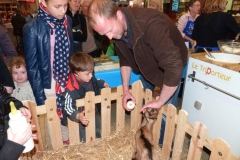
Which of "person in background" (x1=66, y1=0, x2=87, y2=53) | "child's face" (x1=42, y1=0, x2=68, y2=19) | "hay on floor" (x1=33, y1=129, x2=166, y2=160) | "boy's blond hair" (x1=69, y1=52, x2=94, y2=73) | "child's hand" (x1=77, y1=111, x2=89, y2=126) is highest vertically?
"child's face" (x1=42, y1=0, x2=68, y2=19)

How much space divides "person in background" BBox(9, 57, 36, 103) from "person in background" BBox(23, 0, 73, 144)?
0.37m

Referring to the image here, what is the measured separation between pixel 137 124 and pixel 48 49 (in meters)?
1.34

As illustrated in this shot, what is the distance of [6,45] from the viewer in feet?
8.87

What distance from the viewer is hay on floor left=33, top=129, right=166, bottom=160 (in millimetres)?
2150

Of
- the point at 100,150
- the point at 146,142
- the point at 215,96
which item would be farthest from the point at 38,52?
the point at 215,96

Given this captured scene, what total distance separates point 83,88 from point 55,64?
1.25ft

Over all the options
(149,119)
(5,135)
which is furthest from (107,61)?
(5,135)

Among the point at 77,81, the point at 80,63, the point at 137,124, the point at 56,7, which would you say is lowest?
the point at 137,124

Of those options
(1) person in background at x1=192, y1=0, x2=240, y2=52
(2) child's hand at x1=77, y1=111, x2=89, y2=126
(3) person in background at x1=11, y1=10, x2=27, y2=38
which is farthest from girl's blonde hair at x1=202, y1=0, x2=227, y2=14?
(3) person in background at x1=11, y1=10, x2=27, y2=38

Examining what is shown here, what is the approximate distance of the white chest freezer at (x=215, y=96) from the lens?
7.04ft

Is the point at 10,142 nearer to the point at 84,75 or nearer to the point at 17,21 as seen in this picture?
the point at 84,75

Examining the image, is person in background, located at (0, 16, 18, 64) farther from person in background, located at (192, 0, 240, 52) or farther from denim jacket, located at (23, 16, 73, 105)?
person in background, located at (192, 0, 240, 52)

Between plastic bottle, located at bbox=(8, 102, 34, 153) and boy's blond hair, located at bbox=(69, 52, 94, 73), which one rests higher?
boy's blond hair, located at bbox=(69, 52, 94, 73)

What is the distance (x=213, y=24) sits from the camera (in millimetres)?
3191
